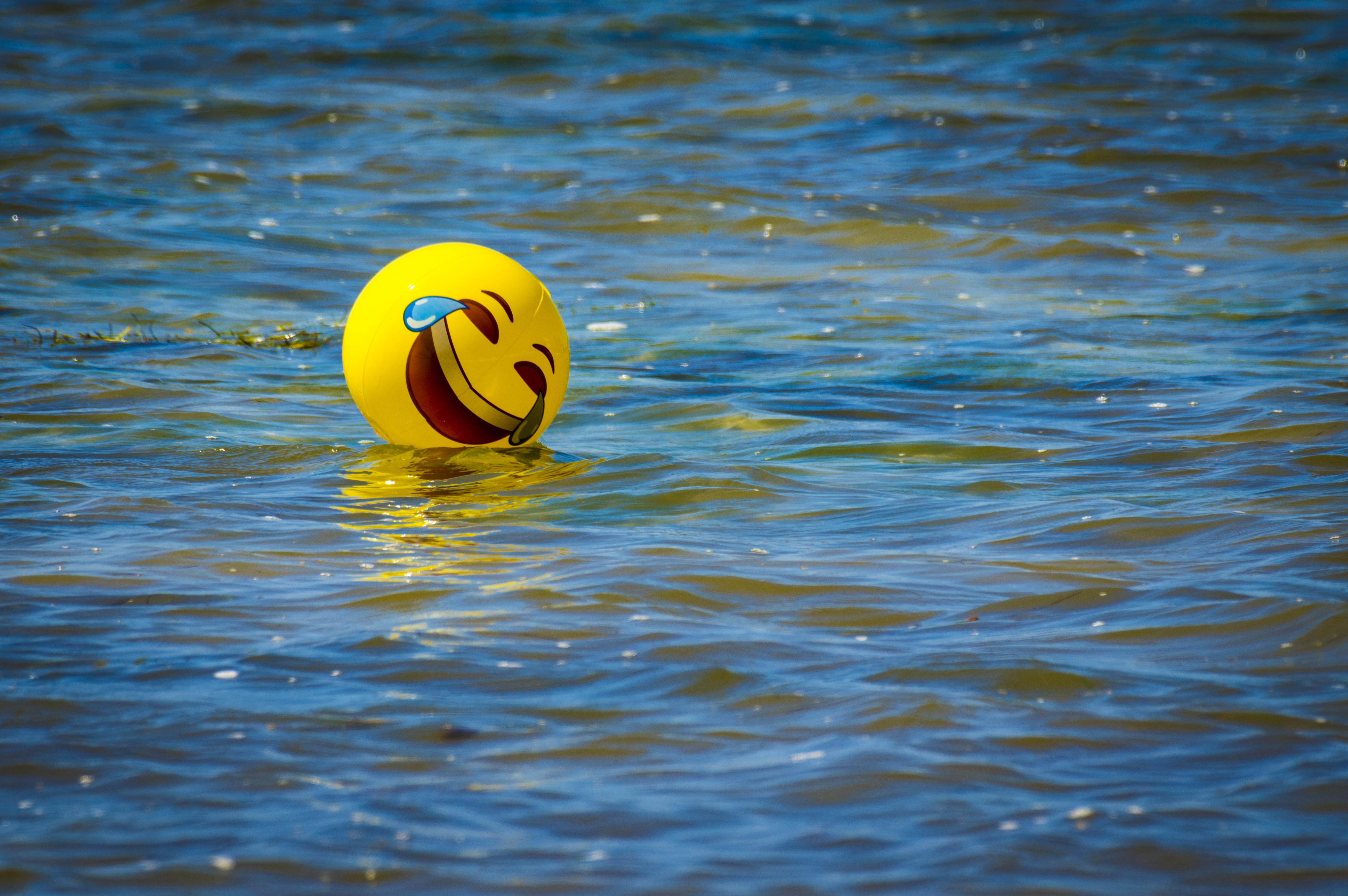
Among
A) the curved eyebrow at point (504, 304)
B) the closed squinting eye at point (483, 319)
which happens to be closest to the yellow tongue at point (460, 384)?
the closed squinting eye at point (483, 319)

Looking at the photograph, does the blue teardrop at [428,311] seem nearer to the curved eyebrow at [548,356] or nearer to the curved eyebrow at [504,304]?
the curved eyebrow at [504,304]

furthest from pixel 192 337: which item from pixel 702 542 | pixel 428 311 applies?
pixel 702 542

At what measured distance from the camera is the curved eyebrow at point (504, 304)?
6.59m

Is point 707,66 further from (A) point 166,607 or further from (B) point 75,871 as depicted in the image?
(B) point 75,871

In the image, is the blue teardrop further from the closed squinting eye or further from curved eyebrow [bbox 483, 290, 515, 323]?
curved eyebrow [bbox 483, 290, 515, 323]

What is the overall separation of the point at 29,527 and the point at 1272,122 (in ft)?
58.7

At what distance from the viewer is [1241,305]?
37.5 ft

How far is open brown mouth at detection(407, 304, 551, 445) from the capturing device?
6457 millimetres

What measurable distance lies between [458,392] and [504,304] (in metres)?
0.50

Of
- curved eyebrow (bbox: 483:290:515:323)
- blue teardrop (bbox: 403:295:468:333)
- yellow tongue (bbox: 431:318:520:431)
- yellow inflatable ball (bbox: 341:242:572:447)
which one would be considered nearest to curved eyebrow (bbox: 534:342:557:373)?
yellow inflatable ball (bbox: 341:242:572:447)

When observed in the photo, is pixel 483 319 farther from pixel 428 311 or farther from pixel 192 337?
pixel 192 337

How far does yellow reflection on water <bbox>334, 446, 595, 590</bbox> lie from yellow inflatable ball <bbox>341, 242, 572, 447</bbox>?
0.19m

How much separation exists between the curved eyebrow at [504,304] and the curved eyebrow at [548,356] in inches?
7.5

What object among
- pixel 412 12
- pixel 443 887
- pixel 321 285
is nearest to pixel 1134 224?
pixel 321 285
